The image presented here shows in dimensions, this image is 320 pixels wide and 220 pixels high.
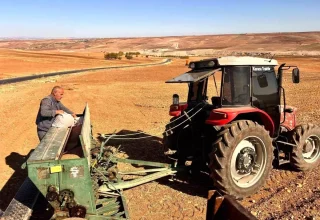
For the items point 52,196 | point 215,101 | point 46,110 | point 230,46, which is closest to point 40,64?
point 46,110

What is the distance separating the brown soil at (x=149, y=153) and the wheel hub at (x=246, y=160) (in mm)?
482

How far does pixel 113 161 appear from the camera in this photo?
6.12 metres

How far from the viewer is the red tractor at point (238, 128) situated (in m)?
5.47

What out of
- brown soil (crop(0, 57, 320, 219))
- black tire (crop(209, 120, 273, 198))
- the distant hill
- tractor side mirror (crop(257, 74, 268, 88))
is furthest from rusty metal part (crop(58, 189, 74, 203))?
the distant hill

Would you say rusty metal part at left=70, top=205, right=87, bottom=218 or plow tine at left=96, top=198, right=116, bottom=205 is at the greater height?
rusty metal part at left=70, top=205, right=87, bottom=218

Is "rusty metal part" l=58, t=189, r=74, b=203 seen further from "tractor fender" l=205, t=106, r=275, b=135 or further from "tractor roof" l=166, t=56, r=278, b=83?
"tractor fender" l=205, t=106, r=275, b=135

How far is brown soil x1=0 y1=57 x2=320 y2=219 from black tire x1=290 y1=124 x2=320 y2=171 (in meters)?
0.18

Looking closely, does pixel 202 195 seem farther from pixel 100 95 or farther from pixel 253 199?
pixel 100 95

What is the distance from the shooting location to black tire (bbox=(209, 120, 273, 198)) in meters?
5.35

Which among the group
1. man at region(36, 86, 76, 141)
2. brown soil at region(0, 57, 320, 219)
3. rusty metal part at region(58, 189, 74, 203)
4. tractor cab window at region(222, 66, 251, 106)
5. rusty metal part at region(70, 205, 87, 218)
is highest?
tractor cab window at region(222, 66, 251, 106)

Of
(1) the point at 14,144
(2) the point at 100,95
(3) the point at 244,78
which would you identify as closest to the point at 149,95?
(2) the point at 100,95

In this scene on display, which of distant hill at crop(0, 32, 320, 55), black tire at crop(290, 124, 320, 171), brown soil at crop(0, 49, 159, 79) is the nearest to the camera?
black tire at crop(290, 124, 320, 171)

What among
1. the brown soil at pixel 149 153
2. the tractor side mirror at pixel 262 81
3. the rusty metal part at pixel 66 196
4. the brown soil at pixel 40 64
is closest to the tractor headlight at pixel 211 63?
the tractor side mirror at pixel 262 81

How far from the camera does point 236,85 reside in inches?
234
